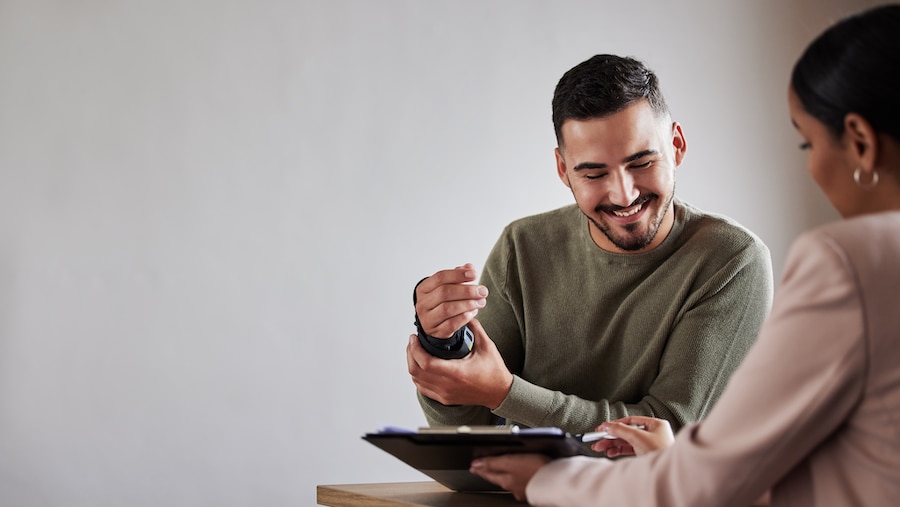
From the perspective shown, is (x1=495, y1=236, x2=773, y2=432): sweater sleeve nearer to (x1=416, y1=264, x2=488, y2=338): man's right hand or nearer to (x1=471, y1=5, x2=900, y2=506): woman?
(x1=416, y1=264, x2=488, y2=338): man's right hand

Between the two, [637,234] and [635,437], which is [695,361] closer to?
[637,234]

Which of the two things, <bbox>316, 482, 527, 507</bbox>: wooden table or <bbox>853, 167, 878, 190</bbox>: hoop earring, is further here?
<bbox>316, 482, 527, 507</bbox>: wooden table

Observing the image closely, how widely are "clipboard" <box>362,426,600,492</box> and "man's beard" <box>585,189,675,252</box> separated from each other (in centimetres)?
67

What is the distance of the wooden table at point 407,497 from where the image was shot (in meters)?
1.15

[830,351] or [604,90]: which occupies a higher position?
[604,90]

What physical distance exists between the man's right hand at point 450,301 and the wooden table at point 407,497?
0.24 metres

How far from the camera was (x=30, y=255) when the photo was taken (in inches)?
94.5

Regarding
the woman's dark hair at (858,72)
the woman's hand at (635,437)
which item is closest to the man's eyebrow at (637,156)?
the woman's hand at (635,437)

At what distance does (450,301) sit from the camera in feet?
4.60

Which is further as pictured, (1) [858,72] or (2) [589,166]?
(2) [589,166]

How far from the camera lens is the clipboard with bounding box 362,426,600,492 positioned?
0.97m

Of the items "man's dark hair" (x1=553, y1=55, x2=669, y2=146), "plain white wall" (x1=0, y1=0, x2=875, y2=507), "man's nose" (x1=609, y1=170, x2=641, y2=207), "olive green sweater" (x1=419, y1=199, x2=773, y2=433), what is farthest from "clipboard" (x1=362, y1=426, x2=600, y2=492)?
"plain white wall" (x1=0, y1=0, x2=875, y2=507)

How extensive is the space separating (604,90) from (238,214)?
51.7 inches

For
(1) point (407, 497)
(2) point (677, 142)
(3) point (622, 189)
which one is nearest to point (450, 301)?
(1) point (407, 497)
